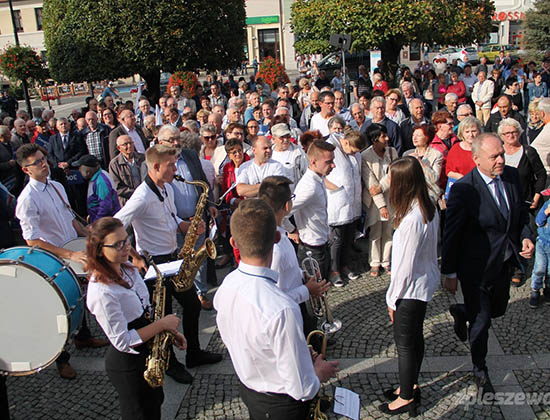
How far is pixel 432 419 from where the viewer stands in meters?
3.91

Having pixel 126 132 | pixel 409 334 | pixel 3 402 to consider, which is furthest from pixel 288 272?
pixel 126 132

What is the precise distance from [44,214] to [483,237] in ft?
12.8

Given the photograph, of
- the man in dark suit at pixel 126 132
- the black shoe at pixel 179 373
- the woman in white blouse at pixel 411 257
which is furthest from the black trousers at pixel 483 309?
the man in dark suit at pixel 126 132

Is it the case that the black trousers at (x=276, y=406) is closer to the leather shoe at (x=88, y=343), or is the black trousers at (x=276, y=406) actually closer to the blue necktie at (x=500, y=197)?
the blue necktie at (x=500, y=197)

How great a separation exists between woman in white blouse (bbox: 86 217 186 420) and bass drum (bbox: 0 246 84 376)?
57cm

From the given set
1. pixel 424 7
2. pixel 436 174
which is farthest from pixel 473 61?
pixel 436 174

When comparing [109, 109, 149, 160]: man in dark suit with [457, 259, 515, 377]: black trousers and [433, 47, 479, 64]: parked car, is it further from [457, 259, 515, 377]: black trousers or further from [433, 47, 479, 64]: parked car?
[433, 47, 479, 64]: parked car

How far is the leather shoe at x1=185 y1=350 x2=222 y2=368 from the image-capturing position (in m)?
4.82

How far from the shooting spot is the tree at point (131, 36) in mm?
14141

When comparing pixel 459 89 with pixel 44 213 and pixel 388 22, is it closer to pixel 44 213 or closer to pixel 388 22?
pixel 388 22

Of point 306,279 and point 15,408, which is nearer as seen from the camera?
point 306,279

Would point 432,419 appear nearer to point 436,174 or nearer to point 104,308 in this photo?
point 104,308

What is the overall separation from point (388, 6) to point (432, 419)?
1314cm

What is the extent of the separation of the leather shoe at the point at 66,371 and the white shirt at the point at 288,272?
2.57 meters
